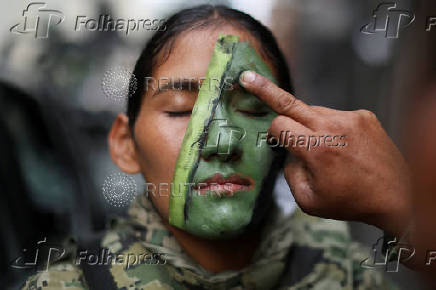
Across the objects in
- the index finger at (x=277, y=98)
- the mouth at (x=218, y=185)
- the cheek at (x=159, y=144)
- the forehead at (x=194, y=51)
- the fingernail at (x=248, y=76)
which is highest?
the forehead at (x=194, y=51)

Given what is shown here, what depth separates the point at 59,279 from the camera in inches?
39.7

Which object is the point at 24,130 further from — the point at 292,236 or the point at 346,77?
the point at 346,77

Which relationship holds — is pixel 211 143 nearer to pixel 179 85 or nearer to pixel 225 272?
pixel 179 85

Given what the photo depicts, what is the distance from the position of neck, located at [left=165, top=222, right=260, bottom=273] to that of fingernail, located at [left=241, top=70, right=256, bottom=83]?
34 cm

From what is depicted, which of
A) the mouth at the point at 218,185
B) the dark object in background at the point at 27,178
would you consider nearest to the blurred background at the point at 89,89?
the dark object in background at the point at 27,178

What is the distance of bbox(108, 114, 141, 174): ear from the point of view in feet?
3.47

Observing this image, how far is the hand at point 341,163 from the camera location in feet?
2.68

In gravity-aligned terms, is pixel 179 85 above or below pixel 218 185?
above

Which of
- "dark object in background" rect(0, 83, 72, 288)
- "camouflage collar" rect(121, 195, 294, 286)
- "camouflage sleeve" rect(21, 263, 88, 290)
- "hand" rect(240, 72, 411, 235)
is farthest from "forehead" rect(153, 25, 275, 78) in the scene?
"dark object in background" rect(0, 83, 72, 288)

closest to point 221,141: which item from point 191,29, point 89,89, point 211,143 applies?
point 211,143

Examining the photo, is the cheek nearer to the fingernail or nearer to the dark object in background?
the fingernail

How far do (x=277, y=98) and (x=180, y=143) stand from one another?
21cm

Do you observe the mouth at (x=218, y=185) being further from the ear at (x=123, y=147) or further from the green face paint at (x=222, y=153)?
the ear at (x=123, y=147)

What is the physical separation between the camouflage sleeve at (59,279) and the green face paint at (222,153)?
10.6 inches
